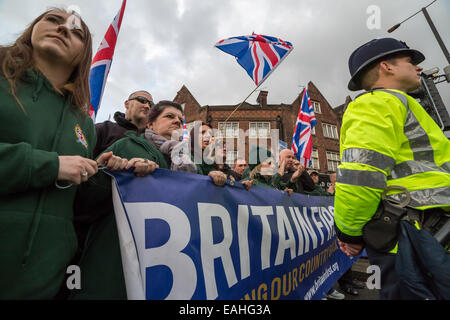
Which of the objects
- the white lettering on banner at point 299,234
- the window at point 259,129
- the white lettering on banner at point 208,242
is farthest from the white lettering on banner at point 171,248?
the window at point 259,129

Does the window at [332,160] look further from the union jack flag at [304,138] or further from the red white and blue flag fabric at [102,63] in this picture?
the red white and blue flag fabric at [102,63]

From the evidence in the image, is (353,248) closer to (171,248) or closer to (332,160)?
(171,248)

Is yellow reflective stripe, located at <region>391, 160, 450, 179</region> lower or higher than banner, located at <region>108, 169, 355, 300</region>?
higher

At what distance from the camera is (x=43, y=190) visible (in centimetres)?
96

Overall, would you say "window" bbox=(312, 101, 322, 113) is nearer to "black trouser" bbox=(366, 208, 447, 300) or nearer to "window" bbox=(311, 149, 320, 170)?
"window" bbox=(311, 149, 320, 170)

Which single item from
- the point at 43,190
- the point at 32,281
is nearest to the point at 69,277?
the point at 32,281

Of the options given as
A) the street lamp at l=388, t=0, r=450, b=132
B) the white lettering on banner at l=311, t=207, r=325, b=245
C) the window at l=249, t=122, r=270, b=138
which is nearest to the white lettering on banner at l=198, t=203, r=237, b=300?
the white lettering on banner at l=311, t=207, r=325, b=245

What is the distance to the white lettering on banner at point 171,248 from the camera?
1.23 metres

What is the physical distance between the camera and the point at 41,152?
910mm

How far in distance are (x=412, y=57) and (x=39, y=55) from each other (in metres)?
2.75

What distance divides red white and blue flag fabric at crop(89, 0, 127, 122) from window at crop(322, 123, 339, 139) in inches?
834

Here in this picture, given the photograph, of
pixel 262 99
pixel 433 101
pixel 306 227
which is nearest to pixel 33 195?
pixel 306 227

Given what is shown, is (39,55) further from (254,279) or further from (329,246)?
(329,246)

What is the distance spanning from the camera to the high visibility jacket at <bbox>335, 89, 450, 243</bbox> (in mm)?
1320
